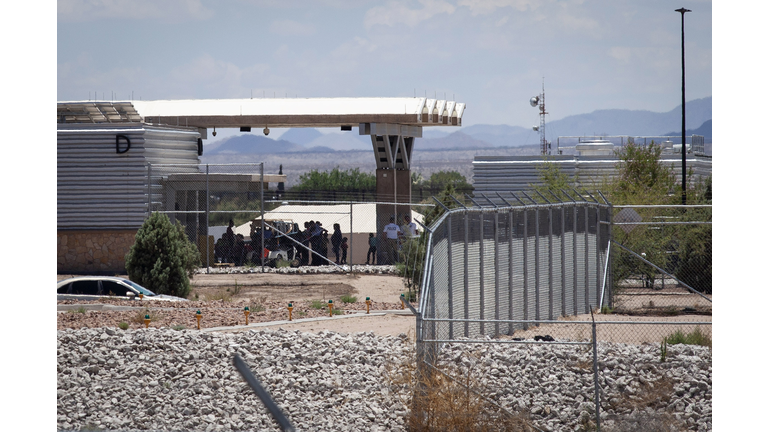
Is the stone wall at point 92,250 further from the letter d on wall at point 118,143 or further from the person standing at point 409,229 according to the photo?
the person standing at point 409,229

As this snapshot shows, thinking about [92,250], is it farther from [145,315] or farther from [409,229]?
[145,315]

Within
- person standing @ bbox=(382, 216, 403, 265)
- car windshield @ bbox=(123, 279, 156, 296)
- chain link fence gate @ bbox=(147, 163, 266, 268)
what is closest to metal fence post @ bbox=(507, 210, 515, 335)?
car windshield @ bbox=(123, 279, 156, 296)

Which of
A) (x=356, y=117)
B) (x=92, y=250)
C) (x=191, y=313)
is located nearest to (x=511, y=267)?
(x=191, y=313)

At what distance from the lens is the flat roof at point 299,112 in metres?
31.5

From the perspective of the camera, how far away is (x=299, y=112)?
32688 millimetres

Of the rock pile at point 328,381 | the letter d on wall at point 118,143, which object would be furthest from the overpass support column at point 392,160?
the rock pile at point 328,381

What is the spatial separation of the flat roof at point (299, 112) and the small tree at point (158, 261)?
41.3ft

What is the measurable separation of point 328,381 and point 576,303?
8111 mm

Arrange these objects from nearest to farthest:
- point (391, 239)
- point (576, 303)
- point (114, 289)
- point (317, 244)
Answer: point (576, 303), point (114, 289), point (391, 239), point (317, 244)

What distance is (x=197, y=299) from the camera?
1852 cm

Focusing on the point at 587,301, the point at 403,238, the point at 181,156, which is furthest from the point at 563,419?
the point at 181,156

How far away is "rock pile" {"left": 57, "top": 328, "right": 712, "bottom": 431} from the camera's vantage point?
A: 31.1ft

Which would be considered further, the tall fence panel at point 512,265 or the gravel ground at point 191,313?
the gravel ground at point 191,313

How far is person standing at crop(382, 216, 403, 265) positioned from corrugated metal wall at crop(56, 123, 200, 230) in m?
8.36
